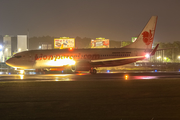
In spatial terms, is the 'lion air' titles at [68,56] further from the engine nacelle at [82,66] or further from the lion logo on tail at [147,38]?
the lion logo on tail at [147,38]

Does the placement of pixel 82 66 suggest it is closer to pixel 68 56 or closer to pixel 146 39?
pixel 68 56

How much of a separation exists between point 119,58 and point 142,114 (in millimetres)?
23042

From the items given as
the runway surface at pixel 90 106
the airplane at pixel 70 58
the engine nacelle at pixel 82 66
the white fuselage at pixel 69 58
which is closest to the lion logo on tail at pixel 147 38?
the airplane at pixel 70 58

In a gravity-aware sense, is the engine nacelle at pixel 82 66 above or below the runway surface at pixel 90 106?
above

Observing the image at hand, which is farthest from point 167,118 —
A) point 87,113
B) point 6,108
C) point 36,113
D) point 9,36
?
point 9,36

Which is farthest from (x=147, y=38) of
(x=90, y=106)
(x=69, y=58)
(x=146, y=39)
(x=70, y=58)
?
(x=90, y=106)

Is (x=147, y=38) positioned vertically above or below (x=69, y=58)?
above

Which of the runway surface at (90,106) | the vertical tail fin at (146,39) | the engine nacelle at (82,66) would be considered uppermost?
the vertical tail fin at (146,39)

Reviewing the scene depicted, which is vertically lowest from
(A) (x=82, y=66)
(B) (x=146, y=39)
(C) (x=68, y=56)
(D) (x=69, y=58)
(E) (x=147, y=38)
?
(A) (x=82, y=66)

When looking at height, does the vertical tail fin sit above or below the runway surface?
above

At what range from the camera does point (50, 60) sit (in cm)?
3212

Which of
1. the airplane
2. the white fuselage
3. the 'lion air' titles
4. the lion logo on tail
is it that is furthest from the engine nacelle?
the lion logo on tail

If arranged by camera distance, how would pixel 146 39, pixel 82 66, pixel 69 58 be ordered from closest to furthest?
pixel 82 66 < pixel 69 58 < pixel 146 39

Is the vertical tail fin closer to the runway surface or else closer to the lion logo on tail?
→ the lion logo on tail
